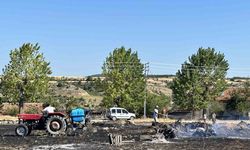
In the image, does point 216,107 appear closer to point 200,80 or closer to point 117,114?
point 200,80

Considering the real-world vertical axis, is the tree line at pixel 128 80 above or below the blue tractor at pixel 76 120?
above

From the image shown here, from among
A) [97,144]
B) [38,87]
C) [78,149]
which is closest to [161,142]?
[97,144]

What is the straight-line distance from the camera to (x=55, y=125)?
103 ft

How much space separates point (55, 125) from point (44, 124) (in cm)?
72

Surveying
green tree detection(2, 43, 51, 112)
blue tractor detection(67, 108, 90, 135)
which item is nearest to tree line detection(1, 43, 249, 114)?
green tree detection(2, 43, 51, 112)

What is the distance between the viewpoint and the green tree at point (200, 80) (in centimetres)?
7575

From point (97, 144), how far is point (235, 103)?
61.3 meters

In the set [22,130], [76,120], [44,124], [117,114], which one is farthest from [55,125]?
[117,114]

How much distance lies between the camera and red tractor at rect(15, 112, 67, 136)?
31250mm

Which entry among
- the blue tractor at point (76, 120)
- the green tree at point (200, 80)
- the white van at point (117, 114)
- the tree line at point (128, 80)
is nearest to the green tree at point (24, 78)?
the tree line at point (128, 80)

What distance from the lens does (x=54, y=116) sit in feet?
103

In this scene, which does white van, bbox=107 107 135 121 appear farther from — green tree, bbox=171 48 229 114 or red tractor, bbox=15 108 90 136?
red tractor, bbox=15 108 90 136

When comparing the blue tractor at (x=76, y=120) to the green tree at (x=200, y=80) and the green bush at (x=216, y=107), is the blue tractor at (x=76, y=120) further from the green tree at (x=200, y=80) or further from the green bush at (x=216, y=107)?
the green bush at (x=216, y=107)

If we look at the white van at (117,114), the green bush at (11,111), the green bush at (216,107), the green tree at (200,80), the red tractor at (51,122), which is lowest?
the red tractor at (51,122)
